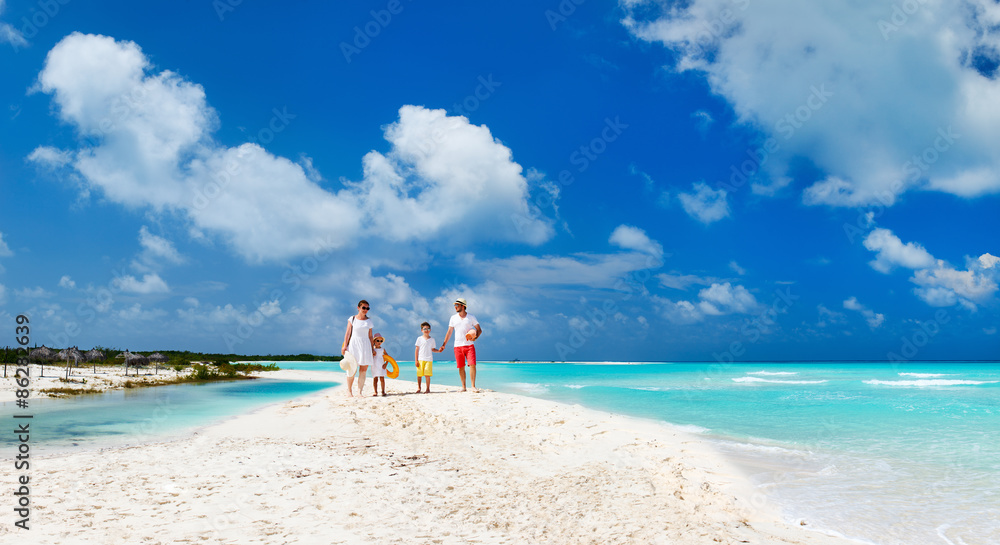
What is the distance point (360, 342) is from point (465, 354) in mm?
2429

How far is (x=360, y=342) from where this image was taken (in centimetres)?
1144

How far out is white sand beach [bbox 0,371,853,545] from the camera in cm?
362

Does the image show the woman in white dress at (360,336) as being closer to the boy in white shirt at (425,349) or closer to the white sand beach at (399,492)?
the boy in white shirt at (425,349)

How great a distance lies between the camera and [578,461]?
603 centimetres

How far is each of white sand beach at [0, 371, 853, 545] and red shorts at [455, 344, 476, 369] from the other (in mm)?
4202

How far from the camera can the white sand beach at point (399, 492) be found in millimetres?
3623

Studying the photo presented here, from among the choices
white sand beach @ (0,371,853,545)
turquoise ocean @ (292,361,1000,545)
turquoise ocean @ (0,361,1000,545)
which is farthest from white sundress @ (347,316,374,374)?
turquoise ocean @ (292,361,1000,545)

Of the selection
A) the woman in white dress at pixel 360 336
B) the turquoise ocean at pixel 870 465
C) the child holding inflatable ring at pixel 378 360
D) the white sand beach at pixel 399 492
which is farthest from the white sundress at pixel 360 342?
the turquoise ocean at pixel 870 465

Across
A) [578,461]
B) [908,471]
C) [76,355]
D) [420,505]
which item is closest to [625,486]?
[578,461]

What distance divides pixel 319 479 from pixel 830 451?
23.7 ft

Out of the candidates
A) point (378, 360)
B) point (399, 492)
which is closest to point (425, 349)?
point (378, 360)

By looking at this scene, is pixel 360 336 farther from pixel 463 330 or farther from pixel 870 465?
pixel 870 465

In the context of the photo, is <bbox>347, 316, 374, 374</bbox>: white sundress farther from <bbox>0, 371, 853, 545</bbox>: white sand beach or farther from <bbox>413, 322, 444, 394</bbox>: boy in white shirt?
<bbox>0, 371, 853, 545</bbox>: white sand beach

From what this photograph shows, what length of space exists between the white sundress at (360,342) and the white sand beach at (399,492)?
12.6 feet
